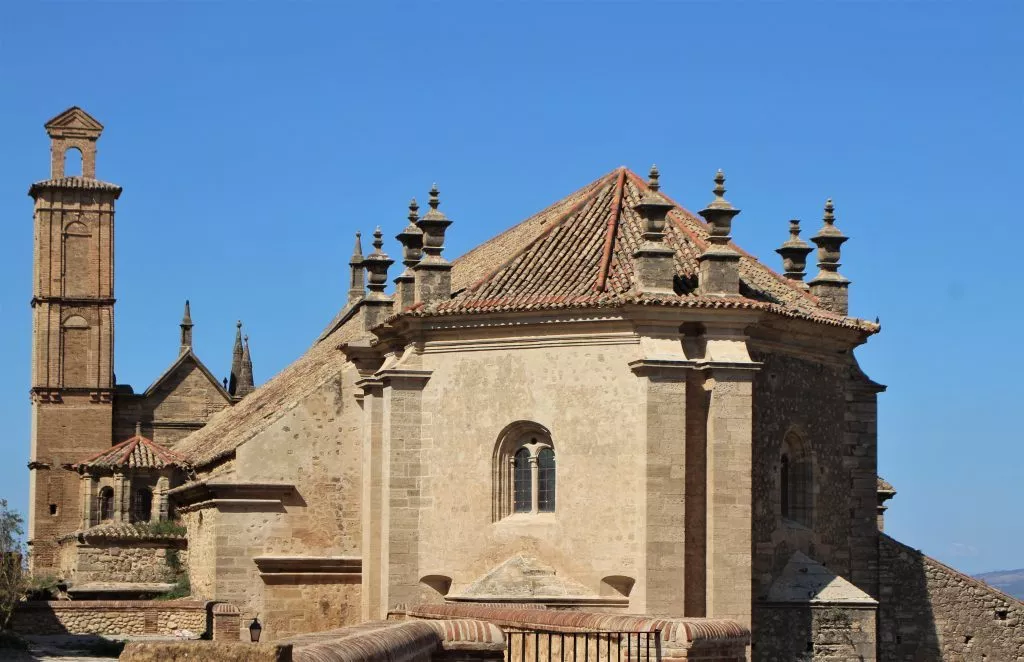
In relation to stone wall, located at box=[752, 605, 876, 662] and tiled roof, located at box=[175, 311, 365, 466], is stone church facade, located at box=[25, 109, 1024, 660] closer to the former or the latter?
stone wall, located at box=[752, 605, 876, 662]

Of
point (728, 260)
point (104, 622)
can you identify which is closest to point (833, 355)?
point (728, 260)

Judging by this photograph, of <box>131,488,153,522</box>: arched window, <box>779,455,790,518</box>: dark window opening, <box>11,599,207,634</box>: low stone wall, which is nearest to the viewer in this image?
<box>779,455,790,518</box>: dark window opening

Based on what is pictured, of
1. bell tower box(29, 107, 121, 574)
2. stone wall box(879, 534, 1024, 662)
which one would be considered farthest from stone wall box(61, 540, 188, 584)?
stone wall box(879, 534, 1024, 662)

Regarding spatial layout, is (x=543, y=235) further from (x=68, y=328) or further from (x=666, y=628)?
(x=68, y=328)

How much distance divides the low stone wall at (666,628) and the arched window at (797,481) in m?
12.5

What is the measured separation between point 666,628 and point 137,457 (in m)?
34.8

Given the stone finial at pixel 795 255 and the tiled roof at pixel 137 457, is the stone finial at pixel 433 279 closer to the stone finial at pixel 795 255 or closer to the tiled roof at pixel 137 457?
the stone finial at pixel 795 255

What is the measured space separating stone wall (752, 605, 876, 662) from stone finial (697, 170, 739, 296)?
18.2ft

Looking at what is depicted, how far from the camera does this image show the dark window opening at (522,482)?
→ 1199 inches

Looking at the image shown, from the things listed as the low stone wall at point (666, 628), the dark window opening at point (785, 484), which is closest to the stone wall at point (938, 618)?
the dark window opening at point (785, 484)

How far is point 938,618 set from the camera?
33.5 meters

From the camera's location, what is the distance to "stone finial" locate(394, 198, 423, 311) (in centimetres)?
3281

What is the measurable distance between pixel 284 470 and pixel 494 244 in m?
6.72

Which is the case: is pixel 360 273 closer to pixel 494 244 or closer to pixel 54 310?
pixel 54 310
